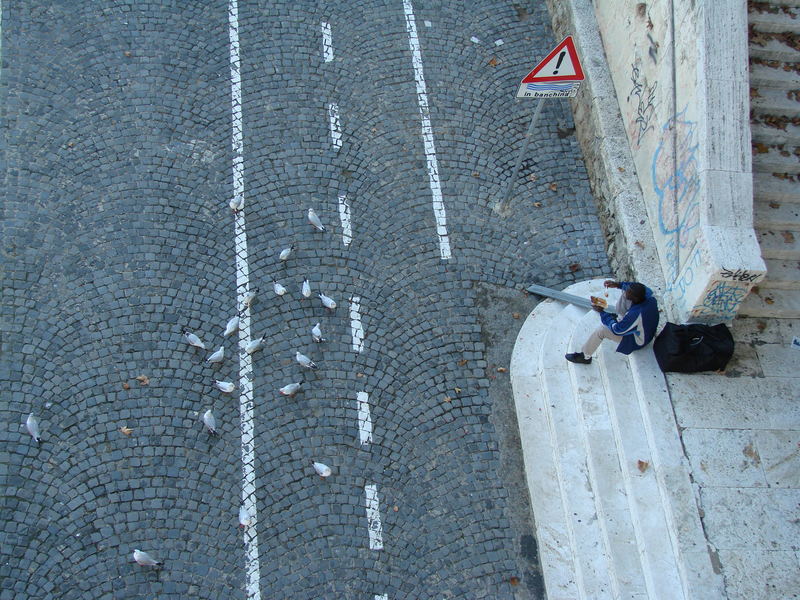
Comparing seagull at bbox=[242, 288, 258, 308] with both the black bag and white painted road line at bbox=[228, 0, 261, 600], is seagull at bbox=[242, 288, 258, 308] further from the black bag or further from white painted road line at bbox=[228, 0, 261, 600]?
the black bag

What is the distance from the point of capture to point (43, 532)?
790cm

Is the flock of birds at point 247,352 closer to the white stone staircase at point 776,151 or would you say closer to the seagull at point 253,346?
the seagull at point 253,346

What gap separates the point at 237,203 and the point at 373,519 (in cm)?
424

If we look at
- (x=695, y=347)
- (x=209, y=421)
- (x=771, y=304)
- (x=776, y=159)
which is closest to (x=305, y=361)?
(x=209, y=421)

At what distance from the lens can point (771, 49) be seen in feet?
31.7

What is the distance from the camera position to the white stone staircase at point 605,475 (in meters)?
7.70

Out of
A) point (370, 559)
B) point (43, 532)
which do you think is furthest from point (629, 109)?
point (43, 532)

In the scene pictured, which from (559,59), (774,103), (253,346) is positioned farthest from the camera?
(774,103)

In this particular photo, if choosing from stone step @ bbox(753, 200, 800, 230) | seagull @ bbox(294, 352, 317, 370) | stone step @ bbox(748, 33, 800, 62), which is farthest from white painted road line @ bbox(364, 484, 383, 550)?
stone step @ bbox(748, 33, 800, 62)

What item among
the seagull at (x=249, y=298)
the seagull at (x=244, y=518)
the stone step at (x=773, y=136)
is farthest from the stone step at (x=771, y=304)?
the seagull at (x=244, y=518)

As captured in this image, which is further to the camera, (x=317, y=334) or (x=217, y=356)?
(x=317, y=334)

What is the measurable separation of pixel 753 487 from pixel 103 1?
34.8 ft

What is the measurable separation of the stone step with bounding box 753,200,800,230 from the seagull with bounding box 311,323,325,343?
5.10 meters

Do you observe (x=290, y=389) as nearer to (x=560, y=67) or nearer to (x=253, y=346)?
(x=253, y=346)
